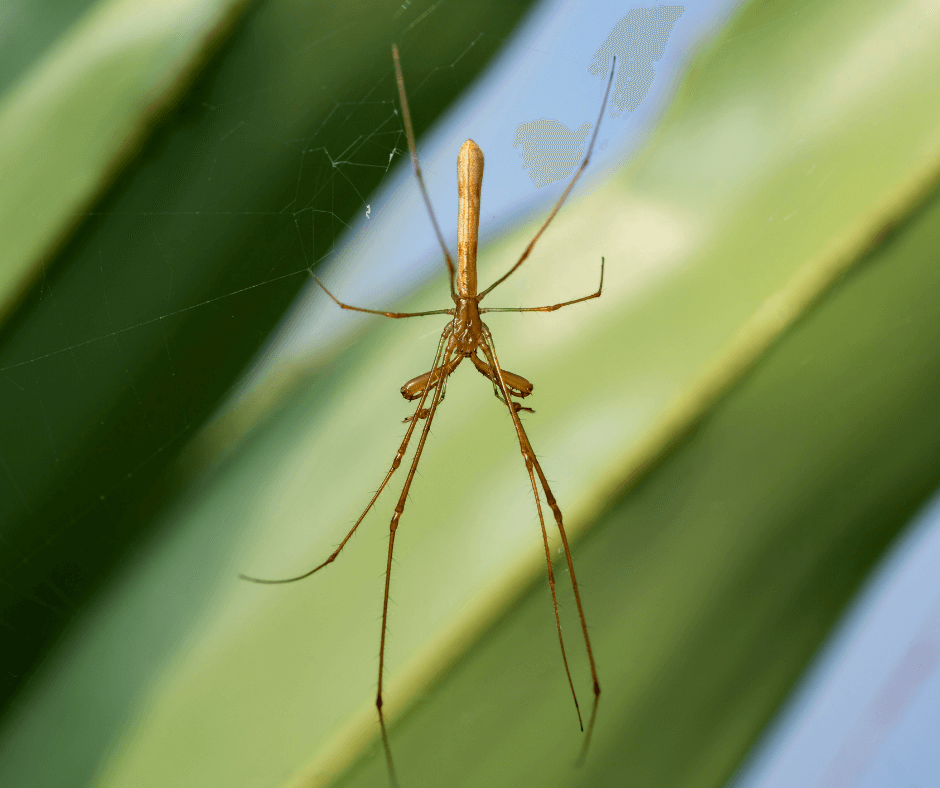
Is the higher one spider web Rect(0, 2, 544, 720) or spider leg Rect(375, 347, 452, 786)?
spider web Rect(0, 2, 544, 720)

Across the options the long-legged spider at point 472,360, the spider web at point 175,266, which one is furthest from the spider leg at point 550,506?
the spider web at point 175,266

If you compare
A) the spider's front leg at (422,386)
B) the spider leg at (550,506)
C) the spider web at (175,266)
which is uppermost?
the spider web at (175,266)

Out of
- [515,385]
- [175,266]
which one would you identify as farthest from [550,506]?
[175,266]

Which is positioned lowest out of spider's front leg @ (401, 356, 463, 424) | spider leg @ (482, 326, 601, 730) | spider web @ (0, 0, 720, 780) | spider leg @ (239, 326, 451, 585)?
spider leg @ (482, 326, 601, 730)

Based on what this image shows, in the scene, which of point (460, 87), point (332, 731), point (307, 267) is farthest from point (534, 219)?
point (332, 731)

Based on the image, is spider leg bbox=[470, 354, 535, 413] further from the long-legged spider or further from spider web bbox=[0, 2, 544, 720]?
spider web bbox=[0, 2, 544, 720]

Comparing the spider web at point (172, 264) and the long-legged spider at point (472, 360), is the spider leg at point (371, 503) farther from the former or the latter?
the spider web at point (172, 264)

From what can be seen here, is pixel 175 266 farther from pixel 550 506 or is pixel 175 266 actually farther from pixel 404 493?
pixel 550 506

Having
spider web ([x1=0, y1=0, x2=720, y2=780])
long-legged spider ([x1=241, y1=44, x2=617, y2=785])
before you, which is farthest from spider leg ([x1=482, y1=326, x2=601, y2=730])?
spider web ([x1=0, y1=0, x2=720, y2=780])
